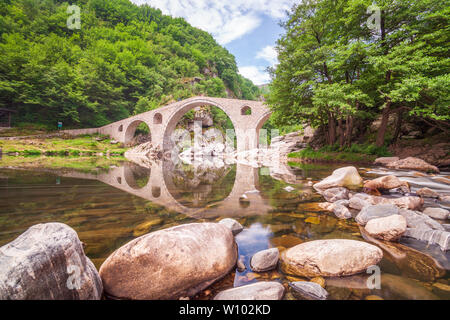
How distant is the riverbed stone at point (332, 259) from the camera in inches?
54.2

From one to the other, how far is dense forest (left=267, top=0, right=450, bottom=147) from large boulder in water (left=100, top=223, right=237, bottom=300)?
8.73 meters

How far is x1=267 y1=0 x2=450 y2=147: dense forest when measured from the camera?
6.73 meters

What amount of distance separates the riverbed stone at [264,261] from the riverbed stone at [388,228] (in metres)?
1.23

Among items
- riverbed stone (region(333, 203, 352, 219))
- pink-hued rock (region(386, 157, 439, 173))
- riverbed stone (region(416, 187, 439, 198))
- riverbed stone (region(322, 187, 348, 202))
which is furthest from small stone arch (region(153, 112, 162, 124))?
riverbed stone (region(416, 187, 439, 198))

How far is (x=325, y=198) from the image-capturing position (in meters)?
3.38

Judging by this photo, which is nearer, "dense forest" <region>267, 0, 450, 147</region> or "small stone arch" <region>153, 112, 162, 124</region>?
"dense forest" <region>267, 0, 450, 147</region>

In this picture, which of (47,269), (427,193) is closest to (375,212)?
(427,193)

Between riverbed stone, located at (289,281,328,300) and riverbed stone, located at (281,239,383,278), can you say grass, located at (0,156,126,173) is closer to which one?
riverbed stone, located at (281,239,383,278)

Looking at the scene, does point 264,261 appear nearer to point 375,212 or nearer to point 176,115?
point 375,212

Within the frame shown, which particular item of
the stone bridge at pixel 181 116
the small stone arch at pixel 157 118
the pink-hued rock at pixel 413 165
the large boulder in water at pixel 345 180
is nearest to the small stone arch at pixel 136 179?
the large boulder in water at pixel 345 180

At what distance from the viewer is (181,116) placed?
26.9 metres

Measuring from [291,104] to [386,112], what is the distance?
4.69 metres

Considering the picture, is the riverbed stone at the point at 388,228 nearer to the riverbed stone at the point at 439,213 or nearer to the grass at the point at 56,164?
the riverbed stone at the point at 439,213
